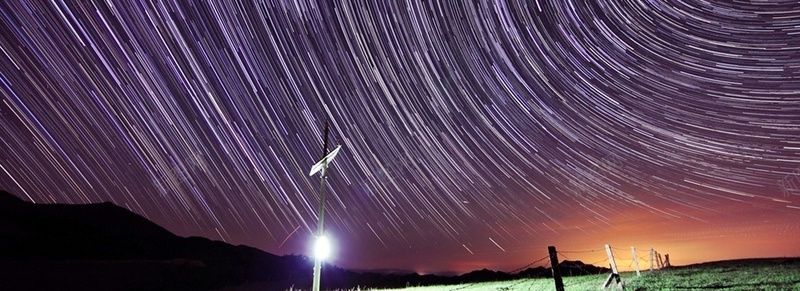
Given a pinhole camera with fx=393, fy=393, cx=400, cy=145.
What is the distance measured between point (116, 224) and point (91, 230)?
28.8 m

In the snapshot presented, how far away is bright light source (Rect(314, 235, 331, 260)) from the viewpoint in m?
10.6

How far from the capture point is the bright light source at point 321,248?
10.6m

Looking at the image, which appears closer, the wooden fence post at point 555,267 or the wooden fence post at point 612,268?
the wooden fence post at point 555,267

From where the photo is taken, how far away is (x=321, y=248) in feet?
35.1

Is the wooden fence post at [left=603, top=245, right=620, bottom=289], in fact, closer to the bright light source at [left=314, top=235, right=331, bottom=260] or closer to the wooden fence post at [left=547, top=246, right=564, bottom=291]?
the wooden fence post at [left=547, top=246, right=564, bottom=291]

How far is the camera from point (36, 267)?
4788 centimetres

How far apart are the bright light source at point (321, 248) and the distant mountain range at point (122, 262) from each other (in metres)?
10.7

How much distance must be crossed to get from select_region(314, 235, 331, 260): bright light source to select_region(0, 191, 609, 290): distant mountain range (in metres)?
10.7

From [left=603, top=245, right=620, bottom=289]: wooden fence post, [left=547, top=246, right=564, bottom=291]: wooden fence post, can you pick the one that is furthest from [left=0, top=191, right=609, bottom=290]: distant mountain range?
[left=547, top=246, right=564, bottom=291]: wooden fence post

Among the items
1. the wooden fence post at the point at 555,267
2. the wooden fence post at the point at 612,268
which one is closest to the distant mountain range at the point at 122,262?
the wooden fence post at the point at 612,268

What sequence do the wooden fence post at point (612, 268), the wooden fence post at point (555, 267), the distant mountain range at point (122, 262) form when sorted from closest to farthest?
the wooden fence post at point (555, 267) < the wooden fence post at point (612, 268) < the distant mountain range at point (122, 262)

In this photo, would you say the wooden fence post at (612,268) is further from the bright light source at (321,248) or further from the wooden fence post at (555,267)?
the bright light source at (321,248)

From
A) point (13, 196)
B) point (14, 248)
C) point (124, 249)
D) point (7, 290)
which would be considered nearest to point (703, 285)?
point (7, 290)

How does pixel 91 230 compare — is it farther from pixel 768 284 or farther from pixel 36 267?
pixel 768 284
